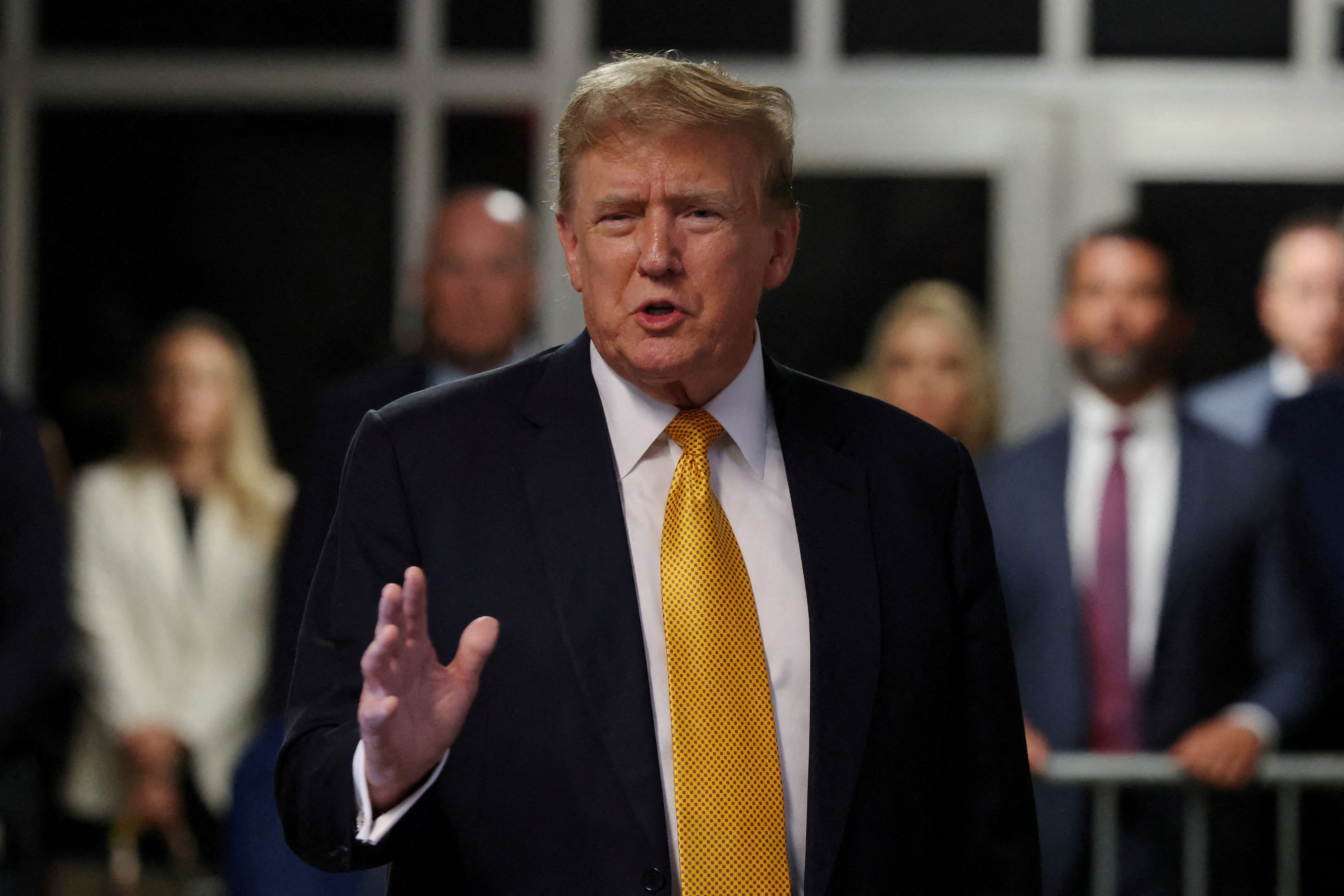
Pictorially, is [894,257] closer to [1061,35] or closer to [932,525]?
[1061,35]

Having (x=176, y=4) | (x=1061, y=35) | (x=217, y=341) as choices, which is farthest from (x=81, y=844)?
(x=1061, y=35)

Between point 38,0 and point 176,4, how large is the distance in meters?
0.51

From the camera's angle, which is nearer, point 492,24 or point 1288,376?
point 1288,376

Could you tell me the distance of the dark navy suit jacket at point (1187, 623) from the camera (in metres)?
3.48

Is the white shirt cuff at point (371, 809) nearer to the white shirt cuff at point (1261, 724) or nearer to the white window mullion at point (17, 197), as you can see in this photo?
the white shirt cuff at point (1261, 724)

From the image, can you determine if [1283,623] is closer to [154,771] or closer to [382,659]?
[382,659]

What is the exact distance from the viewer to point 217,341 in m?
4.59

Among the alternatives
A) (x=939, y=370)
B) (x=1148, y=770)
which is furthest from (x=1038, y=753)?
(x=939, y=370)

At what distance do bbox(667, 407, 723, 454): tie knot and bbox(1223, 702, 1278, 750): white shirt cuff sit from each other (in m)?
2.14

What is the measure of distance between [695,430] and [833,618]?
0.24 m

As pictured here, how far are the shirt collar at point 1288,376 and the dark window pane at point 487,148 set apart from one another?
265 centimetres

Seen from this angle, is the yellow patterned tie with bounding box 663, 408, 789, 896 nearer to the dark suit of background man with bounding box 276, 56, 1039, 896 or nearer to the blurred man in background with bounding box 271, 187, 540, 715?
the dark suit of background man with bounding box 276, 56, 1039, 896

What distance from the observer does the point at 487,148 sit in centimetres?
594

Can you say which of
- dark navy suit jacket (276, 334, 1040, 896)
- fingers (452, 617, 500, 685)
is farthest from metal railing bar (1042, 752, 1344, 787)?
fingers (452, 617, 500, 685)
